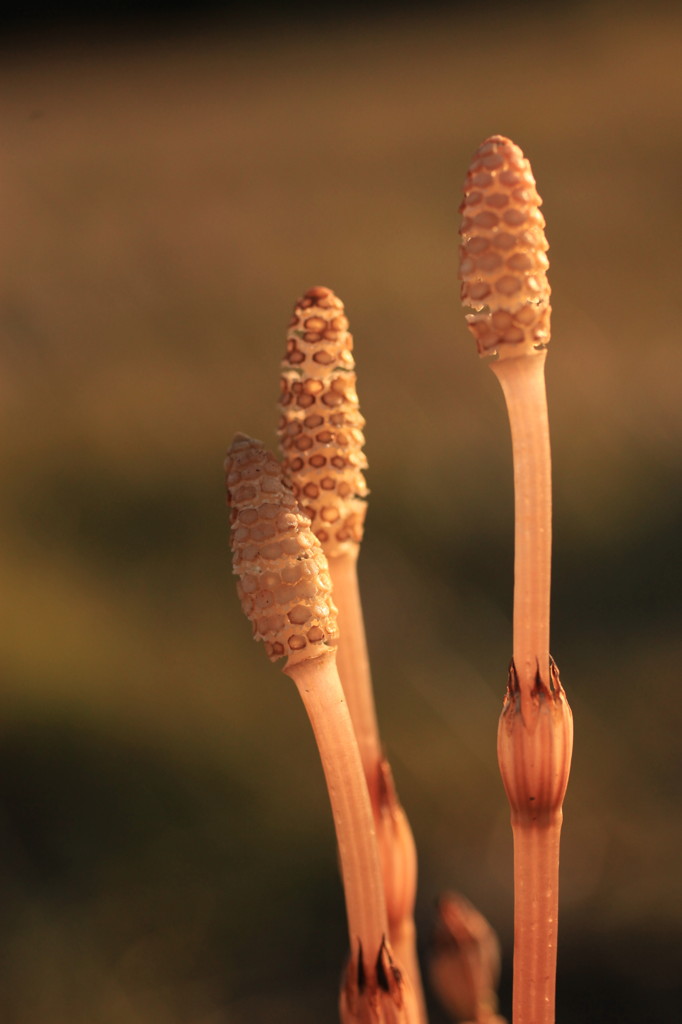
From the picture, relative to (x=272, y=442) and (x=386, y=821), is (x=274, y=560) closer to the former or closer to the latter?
(x=386, y=821)

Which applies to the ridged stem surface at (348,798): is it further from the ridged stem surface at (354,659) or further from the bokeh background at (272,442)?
the bokeh background at (272,442)

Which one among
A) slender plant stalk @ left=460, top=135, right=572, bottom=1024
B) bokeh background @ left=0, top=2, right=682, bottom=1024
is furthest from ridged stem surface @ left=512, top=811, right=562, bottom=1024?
bokeh background @ left=0, top=2, right=682, bottom=1024

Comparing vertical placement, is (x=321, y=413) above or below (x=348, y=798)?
above

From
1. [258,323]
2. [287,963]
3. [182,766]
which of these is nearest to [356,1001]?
[287,963]

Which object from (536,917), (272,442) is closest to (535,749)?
(536,917)

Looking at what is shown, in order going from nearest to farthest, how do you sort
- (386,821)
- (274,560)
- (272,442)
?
(274,560) < (386,821) < (272,442)

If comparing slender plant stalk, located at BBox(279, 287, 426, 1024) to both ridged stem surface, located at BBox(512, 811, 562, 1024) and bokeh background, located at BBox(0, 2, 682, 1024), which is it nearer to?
ridged stem surface, located at BBox(512, 811, 562, 1024)
